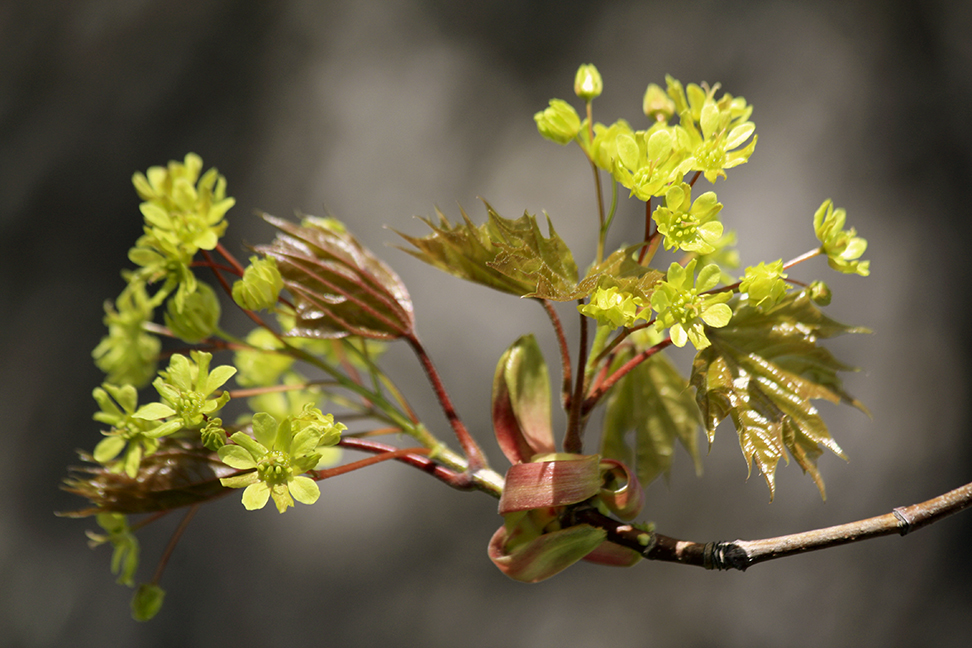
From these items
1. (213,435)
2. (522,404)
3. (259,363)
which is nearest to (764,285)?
(522,404)

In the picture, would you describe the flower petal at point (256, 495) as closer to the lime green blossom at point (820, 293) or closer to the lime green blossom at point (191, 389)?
the lime green blossom at point (191, 389)

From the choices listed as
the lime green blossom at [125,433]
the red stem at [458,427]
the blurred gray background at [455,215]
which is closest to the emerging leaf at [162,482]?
the lime green blossom at [125,433]

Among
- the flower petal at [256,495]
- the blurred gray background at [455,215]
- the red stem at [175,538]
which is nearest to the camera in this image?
the flower petal at [256,495]

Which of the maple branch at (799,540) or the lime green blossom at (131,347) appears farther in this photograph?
the lime green blossom at (131,347)

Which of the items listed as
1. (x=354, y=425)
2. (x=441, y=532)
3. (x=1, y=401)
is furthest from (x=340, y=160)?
(x=1, y=401)

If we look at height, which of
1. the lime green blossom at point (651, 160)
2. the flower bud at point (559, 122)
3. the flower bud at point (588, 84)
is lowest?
the lime green blossom at point (651, 160)

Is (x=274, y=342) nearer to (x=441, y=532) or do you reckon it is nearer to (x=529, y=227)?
(x=529, y=227)

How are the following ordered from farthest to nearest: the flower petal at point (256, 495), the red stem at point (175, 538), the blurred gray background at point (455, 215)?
the blurred gray background at point (455, 215) < the red stem at point (175, 538) < the flower petal at point (256, 495)
